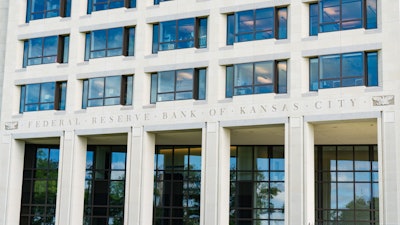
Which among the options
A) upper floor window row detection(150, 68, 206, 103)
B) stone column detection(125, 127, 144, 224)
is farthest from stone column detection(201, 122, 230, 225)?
stone column detection(125, 127, 144, 224)

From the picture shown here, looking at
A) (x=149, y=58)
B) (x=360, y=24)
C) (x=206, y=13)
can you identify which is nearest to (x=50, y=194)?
(x=149, y=58)

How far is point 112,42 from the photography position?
139ft

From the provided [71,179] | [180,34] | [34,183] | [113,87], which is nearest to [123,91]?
[113,87]

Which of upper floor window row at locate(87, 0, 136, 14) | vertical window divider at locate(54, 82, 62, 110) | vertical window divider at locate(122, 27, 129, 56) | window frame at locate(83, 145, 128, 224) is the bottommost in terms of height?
window frame at locate(83, 145, 128, 224)

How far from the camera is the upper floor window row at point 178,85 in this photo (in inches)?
1554

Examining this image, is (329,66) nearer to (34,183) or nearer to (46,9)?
(46,9)

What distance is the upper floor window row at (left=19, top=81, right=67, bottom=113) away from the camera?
43875 mm

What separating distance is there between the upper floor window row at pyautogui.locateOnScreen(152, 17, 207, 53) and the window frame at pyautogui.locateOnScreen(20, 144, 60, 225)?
1182 centimetres

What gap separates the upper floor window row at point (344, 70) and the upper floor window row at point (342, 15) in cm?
152

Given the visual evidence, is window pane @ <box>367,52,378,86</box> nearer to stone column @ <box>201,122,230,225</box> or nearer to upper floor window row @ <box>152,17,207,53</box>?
stone column @ <box>201,122,230,225</box>

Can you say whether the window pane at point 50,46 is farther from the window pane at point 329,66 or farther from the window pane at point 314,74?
the window pane at point 329,66

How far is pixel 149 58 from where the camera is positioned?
135 feet

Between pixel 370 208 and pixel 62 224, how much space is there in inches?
739

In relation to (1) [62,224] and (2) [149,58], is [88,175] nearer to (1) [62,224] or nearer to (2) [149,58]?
(1) [62,224]
